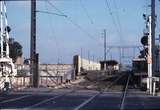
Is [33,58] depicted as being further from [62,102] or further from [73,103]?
[73,103]

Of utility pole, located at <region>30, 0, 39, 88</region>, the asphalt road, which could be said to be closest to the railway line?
the asphalt road

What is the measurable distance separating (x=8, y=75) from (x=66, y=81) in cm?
2779

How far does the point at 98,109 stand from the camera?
86.4ft

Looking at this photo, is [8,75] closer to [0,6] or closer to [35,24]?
[0,6]

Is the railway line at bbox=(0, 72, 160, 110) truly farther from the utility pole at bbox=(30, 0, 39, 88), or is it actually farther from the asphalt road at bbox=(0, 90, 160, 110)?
the utility pole at bbox=(30, 0, 39, 88)

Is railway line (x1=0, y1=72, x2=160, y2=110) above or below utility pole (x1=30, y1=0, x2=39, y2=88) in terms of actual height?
below

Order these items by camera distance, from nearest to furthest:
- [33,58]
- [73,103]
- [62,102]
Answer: [73,103] → [62,102] → [33,58]

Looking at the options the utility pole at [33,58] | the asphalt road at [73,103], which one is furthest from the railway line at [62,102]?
the utility pole at [33,58]

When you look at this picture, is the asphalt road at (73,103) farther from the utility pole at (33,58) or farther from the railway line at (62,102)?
the utility pole at (33,58)

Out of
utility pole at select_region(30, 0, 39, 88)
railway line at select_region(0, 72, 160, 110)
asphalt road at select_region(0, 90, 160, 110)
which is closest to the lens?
asphalt road at select_region(0, 90, 160, 110)

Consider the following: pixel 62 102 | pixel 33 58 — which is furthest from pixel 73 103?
pixel 33 58

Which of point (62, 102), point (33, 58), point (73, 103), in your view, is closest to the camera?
point (73, 103)

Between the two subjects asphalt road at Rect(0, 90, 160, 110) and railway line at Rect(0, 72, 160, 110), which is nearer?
asphalt road at Rect(0, 90, 160, 110)

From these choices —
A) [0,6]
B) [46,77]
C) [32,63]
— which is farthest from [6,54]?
[46,77]
